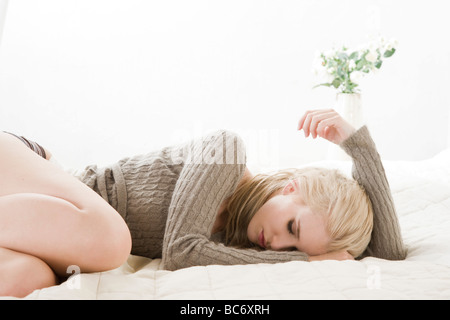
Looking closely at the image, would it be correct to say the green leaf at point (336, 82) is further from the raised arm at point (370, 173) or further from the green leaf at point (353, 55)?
the raised arm at point (370, 173)

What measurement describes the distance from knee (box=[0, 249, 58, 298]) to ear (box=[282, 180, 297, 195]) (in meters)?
0.54

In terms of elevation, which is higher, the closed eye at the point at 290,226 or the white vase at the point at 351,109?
the white vase at the point at 351,109

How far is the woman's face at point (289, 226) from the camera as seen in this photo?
102cm

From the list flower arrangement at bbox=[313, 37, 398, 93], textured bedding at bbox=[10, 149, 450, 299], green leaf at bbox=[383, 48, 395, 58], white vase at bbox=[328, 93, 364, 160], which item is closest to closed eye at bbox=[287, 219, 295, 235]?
textured bedding at bbox=[10, 149, 450, 299]

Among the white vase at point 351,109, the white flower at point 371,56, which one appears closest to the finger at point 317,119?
the white vase at point 351,109

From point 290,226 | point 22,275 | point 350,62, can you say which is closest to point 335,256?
point 290,226

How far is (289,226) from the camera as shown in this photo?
1037 mm

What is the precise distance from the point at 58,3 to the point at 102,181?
53.5 inches

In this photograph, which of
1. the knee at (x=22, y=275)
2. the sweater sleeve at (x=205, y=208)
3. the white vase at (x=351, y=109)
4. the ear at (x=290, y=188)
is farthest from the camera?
the white vase at (x=351, y=109)

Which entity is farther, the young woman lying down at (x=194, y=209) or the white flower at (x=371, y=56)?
the white flower at (x=371, y=56)

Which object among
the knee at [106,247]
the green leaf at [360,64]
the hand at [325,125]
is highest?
the green leaf at [360,64]

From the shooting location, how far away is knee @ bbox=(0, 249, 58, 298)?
71 cm

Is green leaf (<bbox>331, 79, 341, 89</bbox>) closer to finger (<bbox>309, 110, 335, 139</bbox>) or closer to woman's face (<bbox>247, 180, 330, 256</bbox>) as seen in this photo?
finger (<bbox>309, 110, 335, 139</bbox>)
